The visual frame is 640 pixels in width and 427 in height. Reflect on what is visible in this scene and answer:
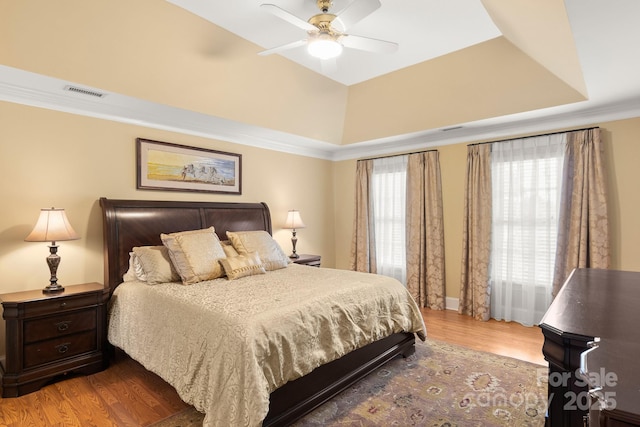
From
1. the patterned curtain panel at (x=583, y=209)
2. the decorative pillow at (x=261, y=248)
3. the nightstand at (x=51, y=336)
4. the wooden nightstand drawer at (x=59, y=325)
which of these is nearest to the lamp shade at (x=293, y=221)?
the decorative pillow at (x=261, y=248)

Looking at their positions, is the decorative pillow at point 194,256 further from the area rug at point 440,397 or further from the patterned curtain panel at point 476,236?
the patterned curtain panel at point 476,236

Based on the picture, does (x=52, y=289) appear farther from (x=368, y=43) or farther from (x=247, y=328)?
Answer: (x=368, y=43)

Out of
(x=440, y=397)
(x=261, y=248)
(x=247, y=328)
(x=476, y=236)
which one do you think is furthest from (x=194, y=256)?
(x=476, y=236)

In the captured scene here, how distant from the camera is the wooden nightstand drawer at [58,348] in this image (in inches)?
98.0

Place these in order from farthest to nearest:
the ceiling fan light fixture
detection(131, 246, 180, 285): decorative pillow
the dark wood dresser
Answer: detection(131, 246, 180, 285): decorative pillow < the ceiling fan light fixture < the dark wood dresser

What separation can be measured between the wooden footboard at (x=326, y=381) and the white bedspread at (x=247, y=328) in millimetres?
117

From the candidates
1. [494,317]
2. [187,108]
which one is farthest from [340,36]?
[494,317]

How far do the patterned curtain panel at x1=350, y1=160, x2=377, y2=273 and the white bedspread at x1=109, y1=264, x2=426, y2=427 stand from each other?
89.6 inches

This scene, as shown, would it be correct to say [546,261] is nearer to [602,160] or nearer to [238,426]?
[602,160]

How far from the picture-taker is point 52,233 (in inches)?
103

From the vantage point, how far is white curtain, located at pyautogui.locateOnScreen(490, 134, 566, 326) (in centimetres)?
379

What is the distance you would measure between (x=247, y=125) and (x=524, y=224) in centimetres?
359

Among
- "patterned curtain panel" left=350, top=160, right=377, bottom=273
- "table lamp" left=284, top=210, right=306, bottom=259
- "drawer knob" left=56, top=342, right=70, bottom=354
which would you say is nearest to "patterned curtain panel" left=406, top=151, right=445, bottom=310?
"patterned curtain panel" left=350, top=160, right=377, bottom=273

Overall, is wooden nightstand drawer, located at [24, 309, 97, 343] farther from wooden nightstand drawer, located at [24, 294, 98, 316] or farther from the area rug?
the area rug
